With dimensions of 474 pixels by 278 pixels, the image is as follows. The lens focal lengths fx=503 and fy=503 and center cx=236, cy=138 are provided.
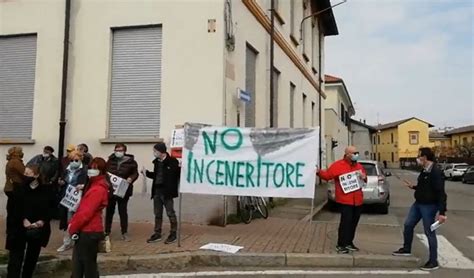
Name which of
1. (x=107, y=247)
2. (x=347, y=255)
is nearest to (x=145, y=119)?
(x=107, y=247)

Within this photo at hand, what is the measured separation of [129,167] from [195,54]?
319cm

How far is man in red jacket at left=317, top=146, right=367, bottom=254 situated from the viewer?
8.21 meters

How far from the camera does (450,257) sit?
848 cm

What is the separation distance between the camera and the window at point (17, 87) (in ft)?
40.6

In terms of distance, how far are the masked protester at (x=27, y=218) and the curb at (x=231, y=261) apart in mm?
1139

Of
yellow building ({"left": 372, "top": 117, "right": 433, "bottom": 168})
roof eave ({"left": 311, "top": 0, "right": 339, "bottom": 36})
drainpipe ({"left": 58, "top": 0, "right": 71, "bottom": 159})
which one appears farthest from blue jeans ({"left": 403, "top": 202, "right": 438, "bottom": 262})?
yellow building ({"left": 372, "top": 117, "right": 433, "bottom": 168})

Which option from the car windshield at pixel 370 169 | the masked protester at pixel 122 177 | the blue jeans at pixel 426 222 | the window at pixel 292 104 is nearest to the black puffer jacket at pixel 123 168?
the masked protester at pixel 122 177

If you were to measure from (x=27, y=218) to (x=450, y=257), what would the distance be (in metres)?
6.67

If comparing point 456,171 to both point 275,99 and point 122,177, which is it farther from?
point 122,177

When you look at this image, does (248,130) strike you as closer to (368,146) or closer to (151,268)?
(151,268)

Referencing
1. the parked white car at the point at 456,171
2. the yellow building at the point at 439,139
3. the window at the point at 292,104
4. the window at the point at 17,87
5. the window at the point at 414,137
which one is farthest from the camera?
the yellow building at the point at 439,139

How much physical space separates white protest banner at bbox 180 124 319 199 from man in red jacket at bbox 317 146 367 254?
1.75 ft

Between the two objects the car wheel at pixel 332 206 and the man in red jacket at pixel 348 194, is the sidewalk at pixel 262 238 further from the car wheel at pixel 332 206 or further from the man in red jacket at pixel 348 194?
the car wheel at pixel 332 206

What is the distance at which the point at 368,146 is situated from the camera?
3051 inches
